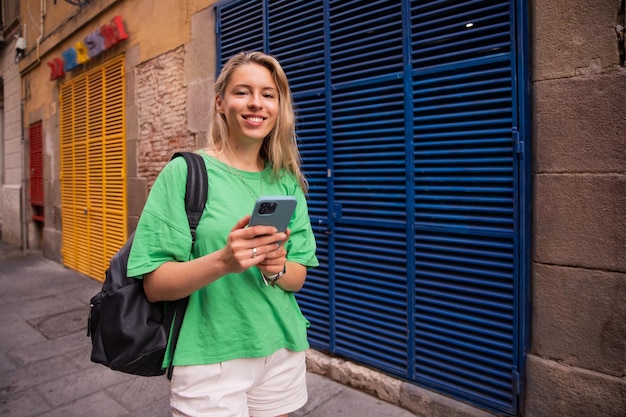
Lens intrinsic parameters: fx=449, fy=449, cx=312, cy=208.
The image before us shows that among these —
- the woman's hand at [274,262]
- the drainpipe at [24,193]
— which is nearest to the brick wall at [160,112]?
the woman's hand at [274,262]

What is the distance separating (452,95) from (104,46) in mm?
5878

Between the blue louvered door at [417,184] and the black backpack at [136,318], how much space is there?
1.97 meters

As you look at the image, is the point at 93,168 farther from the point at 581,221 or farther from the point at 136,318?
the point at 581,221

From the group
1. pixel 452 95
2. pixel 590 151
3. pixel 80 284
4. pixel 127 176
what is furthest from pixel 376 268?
pixel 80 284

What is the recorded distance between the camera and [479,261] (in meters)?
2.87

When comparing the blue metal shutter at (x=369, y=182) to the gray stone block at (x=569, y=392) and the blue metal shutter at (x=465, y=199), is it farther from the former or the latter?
the gray stone block at (x=569, y=392)

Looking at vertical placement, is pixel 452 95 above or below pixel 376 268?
above

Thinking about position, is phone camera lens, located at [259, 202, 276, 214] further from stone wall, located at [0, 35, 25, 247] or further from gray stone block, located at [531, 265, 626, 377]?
stone wall, located at [0, 35, 25, 247]

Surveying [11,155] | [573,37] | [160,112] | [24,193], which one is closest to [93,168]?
[160,112]

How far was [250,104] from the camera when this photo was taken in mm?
1640

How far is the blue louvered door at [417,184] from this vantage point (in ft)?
9.12

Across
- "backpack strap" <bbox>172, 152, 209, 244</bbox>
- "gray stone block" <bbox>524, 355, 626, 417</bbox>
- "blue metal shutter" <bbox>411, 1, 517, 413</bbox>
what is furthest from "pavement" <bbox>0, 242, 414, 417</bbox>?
"backpack strap" <bbox>172, 152, 209, 244</bbox>

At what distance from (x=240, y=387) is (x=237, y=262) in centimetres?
54

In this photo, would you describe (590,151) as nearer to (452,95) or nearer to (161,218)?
(452,95)
